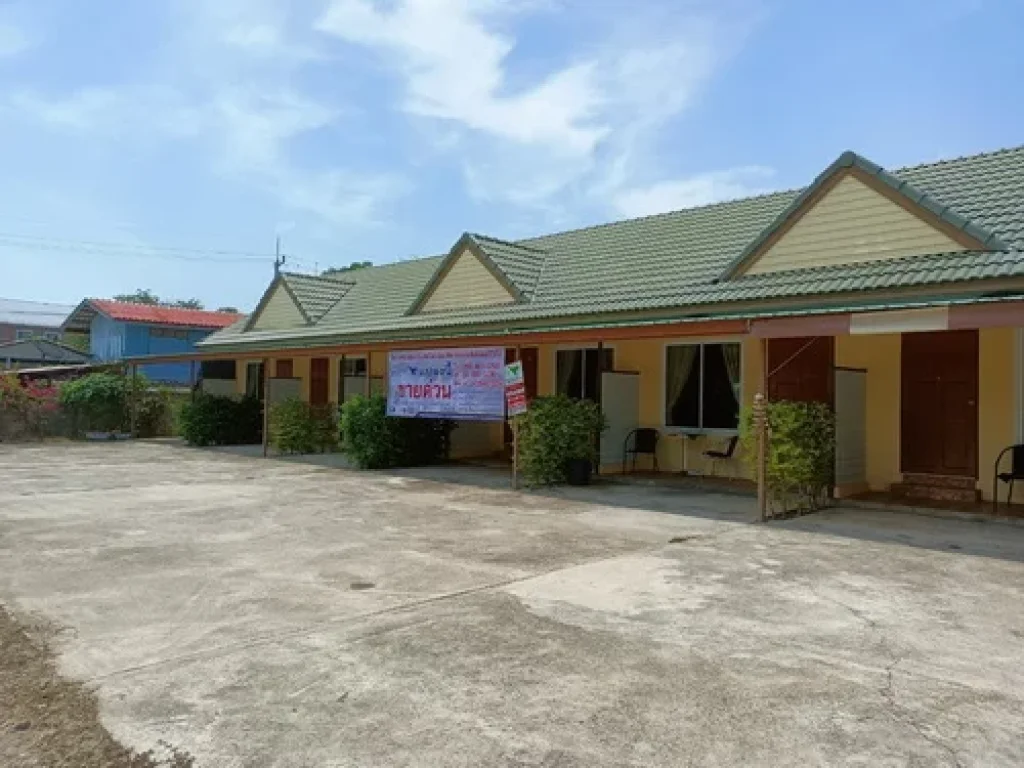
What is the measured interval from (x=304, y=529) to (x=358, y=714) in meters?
5.15

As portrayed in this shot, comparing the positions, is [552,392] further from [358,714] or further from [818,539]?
[358,714]

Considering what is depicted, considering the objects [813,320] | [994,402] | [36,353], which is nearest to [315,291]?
[813,320]

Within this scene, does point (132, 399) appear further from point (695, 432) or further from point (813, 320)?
point (813, 320)

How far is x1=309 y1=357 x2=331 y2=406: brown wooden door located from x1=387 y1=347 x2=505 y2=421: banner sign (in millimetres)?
6937

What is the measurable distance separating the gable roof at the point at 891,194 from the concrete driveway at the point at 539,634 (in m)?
3.30

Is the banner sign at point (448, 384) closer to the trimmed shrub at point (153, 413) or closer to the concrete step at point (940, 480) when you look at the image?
the concrete step at point (940, 480)

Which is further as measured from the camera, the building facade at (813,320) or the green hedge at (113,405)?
the green hedge at (113,405)

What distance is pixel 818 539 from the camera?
308 inches

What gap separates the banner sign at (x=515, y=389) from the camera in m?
11.9

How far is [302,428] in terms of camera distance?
18.2m

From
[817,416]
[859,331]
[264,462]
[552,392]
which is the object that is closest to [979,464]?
[817,416]

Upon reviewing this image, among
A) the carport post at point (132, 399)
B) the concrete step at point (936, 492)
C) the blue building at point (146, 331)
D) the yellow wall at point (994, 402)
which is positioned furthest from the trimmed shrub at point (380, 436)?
the blue building at point (146, 331)

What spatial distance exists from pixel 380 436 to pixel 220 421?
8.58 meters

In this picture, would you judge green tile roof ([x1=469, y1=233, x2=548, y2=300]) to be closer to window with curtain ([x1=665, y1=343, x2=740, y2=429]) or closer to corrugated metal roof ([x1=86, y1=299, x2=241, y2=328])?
window with curtain ([x1=665, y1=343, x2=740, y2=429])
